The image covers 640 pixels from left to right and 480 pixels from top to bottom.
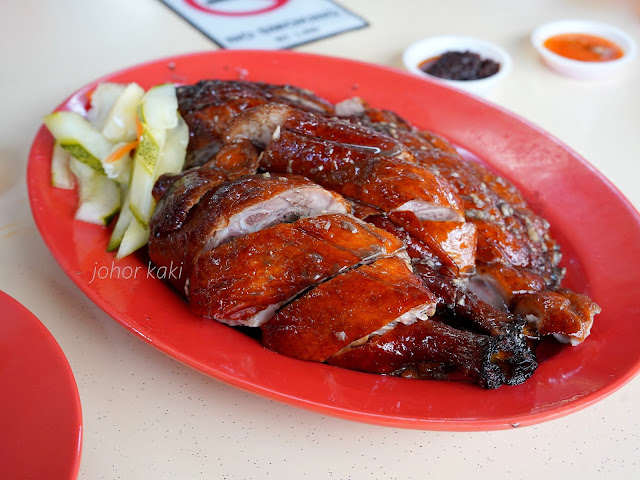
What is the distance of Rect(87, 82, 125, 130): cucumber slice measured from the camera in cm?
235

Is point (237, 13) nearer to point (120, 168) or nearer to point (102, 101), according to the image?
point (102, 101)

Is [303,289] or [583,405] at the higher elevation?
[303,289]

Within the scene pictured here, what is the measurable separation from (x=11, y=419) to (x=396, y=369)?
0.92 metres

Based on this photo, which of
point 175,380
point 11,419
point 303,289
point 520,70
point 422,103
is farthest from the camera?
point 520,70

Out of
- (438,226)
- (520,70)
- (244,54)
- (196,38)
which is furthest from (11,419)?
(520,70)

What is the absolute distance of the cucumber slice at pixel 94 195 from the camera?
1958 millimetres

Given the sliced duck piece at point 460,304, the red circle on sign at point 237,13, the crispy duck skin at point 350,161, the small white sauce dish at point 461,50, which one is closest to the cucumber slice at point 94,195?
the crispy duck skin at point 350,161

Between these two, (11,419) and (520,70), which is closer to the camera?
(11,419)

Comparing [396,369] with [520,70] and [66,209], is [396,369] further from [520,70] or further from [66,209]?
[520,70]

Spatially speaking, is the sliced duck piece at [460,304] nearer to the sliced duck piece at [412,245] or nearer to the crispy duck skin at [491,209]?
the sliced duck piece at [412,245]

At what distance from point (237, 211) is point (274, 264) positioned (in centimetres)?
18

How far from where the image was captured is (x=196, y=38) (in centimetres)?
352

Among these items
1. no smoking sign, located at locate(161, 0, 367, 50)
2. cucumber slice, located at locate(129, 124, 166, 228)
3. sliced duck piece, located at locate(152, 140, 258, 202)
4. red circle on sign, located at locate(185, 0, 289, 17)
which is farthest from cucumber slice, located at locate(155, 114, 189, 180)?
red circle on sign, located at locate(185, 0, 289, 17)

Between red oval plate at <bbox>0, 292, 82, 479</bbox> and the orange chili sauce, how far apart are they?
10.2ft
